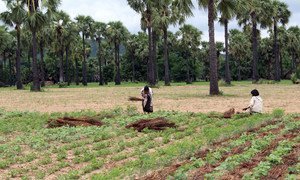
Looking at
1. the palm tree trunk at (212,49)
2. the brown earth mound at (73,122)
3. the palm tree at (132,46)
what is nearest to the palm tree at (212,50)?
the palm tree trunk at (212,49)

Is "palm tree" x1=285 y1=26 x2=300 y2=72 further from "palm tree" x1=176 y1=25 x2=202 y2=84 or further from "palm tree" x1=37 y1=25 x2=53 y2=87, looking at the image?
"palm tree" x1=37 y1=25 x2=53 y2=87

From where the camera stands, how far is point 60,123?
54.2ft

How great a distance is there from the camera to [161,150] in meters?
11.1

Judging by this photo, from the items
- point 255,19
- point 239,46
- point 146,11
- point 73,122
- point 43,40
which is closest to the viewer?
point 73,122

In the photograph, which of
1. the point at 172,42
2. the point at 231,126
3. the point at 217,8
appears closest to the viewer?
the point at 231,126

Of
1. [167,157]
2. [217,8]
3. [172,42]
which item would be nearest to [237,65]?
[172,42]

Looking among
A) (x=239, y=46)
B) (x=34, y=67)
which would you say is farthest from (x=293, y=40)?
(x=34, y=67)

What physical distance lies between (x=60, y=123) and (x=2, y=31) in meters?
58.2

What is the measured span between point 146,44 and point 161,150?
80.1 metres

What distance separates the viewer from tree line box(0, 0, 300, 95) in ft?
173

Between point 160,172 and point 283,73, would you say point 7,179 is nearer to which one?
point 160,172

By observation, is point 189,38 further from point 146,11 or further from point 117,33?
point 146,11

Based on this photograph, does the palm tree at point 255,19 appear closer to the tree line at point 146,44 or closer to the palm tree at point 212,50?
the tree line at point 146,44

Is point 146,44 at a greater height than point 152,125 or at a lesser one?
greater
